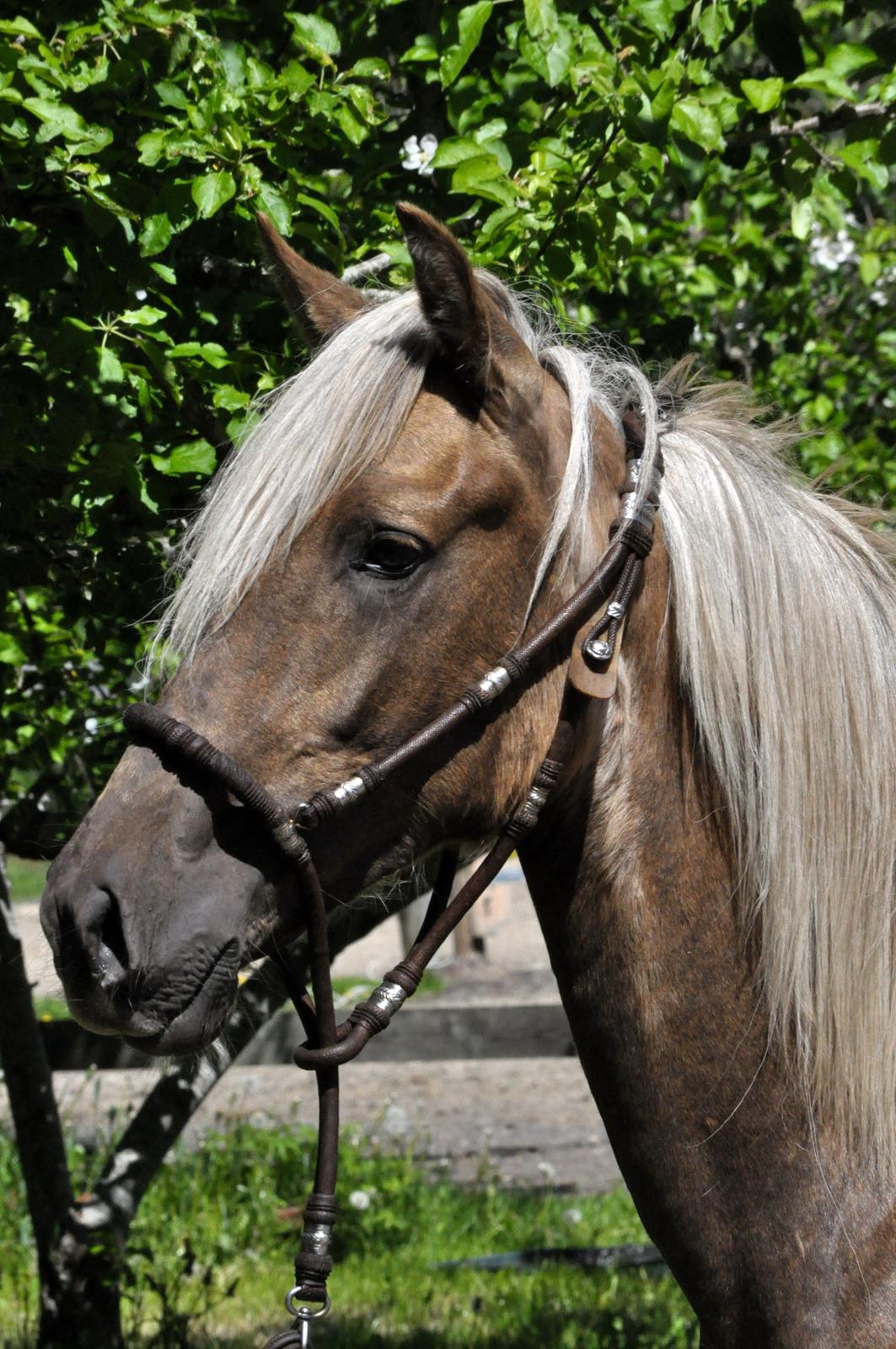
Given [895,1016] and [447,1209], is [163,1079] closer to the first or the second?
[447,1209]

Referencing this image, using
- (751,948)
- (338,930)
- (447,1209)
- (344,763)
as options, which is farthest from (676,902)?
(447,1209)

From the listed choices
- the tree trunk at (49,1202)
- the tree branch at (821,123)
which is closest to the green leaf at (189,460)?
the tree branch at (821,123)

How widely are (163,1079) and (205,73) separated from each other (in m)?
2.73

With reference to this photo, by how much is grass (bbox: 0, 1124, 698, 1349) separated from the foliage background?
240 cm

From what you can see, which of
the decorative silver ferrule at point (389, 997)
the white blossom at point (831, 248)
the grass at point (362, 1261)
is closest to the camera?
the decorative silver ferrule at point (389, 997)

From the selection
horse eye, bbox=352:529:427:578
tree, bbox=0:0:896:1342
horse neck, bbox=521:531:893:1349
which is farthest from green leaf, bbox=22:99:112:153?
horse neck, bbox=521:531:893:1349

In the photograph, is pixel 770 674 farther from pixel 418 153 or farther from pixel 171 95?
pixel 418 153

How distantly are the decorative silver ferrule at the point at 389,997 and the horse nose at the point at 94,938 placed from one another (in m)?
0.36

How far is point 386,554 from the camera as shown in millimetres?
1701

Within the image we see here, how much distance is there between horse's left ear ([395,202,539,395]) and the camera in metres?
1.66

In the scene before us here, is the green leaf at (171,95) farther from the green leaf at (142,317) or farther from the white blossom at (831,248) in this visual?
the white blossom at (831,248)

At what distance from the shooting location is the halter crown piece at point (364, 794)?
1.65m

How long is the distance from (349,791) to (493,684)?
0.77 ft

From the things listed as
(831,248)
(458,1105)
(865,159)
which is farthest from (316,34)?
(458,1105)
